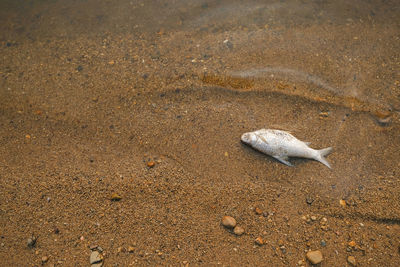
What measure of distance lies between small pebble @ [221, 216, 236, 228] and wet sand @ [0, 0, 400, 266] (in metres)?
0.10

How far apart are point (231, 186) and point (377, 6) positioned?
199 inches

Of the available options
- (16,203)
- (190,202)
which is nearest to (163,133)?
(190,202)

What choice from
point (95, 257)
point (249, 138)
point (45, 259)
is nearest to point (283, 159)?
point (249, 138)

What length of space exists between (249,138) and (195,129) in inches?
34.4

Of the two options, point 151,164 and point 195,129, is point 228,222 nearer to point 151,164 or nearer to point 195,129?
point 151,164

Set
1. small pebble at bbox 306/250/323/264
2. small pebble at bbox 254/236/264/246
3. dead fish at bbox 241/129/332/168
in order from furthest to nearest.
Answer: dead fish at bbox 241/129/332/168 < small pebble at bbox 254/236/264/246 < small pebble at bbox 306/250/323/264

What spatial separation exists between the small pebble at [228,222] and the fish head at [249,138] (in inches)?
44.7

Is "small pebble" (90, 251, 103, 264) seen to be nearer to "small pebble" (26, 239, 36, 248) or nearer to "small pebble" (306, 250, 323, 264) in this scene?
"small pebble" (26, 239, 36, 248)

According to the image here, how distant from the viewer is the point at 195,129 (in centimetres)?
409

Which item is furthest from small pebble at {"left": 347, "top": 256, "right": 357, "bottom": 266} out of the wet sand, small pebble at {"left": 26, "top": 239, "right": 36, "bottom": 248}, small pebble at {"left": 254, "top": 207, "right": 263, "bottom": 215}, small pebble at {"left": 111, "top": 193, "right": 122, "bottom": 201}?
small pebble at {"left": 26, "top": 239, "right": 36, "bottom": 248}

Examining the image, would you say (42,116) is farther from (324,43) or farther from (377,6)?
(377,6)

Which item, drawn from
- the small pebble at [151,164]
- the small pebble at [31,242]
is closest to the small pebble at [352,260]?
the small pebble at [151,164]

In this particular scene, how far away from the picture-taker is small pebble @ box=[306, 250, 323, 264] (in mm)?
3113

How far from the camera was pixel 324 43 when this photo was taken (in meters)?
4.80
